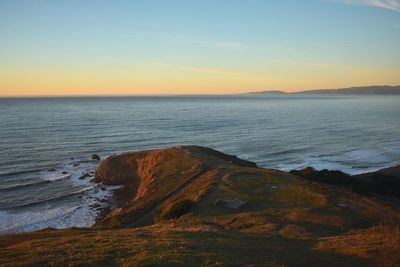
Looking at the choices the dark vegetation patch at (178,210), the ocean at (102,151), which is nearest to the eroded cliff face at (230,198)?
the dark vegetation patch at (178,210)

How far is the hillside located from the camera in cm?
1706

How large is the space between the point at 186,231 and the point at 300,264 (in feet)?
26.1

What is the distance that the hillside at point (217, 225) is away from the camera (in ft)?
56.0

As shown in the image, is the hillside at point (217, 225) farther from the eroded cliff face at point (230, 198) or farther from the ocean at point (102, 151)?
the ocean at point (102, 151)

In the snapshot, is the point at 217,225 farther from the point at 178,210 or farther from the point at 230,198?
the point at 230,198

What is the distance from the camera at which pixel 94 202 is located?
158 ft

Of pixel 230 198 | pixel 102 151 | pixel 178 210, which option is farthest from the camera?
pixel 102 151

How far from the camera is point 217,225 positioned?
27.8 meters

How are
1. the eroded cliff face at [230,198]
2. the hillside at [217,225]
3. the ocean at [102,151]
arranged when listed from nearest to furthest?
the hillside at [217,225]
the eroded cliff face at [230,198]
the ocean at [102,151]

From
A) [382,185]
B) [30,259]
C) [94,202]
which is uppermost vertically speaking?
[30,259]

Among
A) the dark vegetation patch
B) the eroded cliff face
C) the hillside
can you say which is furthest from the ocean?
the dark vegetation patch

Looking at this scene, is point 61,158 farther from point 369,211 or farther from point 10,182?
point 369,211

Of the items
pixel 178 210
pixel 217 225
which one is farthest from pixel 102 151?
pixel 217 225

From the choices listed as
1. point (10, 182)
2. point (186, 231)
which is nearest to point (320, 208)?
point (186, 231)
